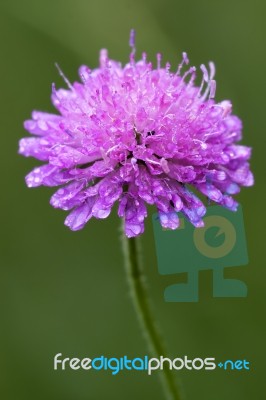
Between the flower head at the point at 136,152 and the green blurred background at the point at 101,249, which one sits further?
the green blurred background at the point at 101,249

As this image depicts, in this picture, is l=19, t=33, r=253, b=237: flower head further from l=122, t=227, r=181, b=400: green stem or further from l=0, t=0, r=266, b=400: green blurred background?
l=0, t=0, r=266, b=400: green blurred background

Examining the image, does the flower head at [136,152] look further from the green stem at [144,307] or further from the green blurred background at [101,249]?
the green blurred background at [101,249]

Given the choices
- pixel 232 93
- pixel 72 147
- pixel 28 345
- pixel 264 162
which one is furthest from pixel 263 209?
pixel 72 147

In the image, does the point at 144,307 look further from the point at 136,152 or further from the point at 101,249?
the point at 101,249

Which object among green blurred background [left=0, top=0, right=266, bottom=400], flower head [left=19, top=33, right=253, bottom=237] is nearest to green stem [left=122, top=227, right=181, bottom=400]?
flower head [left=19, top=33, right=253, bottom=237]

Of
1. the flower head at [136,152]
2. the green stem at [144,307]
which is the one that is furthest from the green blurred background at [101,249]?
the flower head at [136,152]

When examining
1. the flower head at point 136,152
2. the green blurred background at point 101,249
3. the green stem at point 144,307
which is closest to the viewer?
the flower head at point 136,152

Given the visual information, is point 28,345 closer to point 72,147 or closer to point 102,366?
point 102,366
